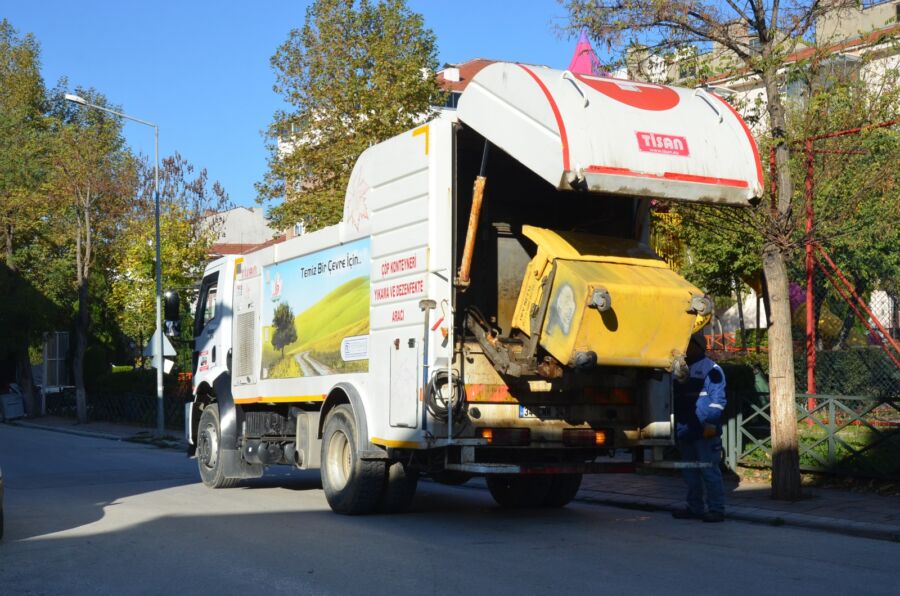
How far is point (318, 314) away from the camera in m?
12.5

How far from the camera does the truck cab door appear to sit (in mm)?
15391

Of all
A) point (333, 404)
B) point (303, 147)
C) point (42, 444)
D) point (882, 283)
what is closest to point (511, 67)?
point (333, 404)

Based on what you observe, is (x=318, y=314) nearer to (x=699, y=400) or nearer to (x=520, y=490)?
(x=520, y=490)

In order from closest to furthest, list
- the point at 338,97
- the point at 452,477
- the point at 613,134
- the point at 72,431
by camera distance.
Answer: the point at 613,134, the point at 452,477, the point at 338,97, the point at 72,431

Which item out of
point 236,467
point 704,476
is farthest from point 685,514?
point 236,467

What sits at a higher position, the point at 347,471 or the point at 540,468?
the point at 540,468

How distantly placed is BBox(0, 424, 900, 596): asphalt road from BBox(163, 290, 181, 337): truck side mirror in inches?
101

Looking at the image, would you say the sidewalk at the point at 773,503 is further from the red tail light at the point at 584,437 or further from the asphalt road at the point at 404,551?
the red tail light at the point at 584,437

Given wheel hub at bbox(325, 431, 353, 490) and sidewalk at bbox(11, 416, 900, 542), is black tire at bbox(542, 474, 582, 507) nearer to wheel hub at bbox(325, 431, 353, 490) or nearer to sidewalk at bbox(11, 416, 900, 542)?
sidewalk at bbox(11, 416, 900, 542)

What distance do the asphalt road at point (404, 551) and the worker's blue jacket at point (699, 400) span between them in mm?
924

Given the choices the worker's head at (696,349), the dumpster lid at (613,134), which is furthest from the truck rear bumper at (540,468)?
the dumpster lid at (613,134)

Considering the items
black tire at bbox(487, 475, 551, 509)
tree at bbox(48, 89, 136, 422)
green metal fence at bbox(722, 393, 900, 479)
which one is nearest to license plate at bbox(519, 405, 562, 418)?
black tire at bbox(487, 475, 551, 509)

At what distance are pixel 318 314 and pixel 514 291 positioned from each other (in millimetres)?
2721

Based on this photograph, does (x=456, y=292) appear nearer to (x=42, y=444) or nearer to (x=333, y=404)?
(x=333, y=404)
